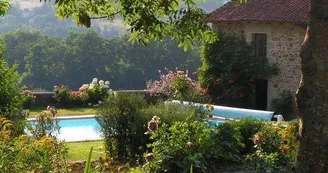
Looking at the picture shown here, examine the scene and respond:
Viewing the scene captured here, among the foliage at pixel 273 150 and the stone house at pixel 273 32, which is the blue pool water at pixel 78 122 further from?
the foliage at pixel 273 150

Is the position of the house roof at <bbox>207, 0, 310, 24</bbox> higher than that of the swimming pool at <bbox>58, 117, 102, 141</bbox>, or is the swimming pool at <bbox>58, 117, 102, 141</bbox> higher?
the house roof at <bbox>207, 0, 310, 24</bbox>

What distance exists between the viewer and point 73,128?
53.7 feet

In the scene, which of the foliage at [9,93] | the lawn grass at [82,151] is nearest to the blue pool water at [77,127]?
the lawn grass at [82,151]

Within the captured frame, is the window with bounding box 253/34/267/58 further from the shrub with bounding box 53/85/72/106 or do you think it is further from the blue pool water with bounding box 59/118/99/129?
the blue pool water with bounding box 59/118/99/129

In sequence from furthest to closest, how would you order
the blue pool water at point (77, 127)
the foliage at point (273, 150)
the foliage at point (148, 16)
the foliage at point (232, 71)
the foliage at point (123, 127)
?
the foliage at point (232, 71) → the blue pool water at point (77, 127) → the foliage at point (123, 127) → the foliage at point (273, 150) → the foliage at point (148, 16)

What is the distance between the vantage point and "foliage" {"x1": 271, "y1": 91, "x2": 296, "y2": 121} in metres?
20.8

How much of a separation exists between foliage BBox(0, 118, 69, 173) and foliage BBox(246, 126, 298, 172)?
229cm

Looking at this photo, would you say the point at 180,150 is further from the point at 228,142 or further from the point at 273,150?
the point at 273,150

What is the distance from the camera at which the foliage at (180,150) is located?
6.93 m

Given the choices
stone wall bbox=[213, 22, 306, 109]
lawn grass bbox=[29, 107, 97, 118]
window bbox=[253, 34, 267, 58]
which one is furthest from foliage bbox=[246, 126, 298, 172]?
window bbox=[253, 34, 267, 58]

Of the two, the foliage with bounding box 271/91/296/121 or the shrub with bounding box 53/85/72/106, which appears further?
the foliage with bounding box 271/91/296/121

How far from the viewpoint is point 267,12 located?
21328 mm

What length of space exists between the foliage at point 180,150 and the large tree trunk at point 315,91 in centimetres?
137

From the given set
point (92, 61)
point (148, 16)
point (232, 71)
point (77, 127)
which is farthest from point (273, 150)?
point (92, 61)
